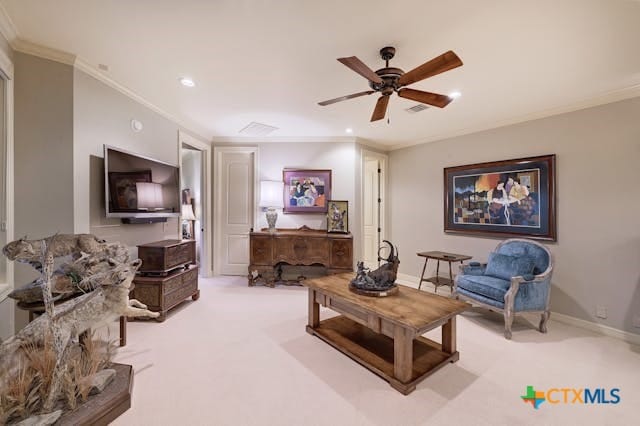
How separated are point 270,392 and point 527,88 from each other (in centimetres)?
361

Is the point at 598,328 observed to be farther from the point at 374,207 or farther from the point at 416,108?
the point at 374,207

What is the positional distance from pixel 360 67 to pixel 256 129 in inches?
107

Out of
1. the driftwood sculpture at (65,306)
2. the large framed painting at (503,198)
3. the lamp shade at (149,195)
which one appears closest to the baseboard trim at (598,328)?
the large framed painting at (503,198)

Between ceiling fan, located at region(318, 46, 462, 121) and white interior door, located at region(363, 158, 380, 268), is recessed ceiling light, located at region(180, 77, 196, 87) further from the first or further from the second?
white interior door, located at region(363, 158, 380, 268)

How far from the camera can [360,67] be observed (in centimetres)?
174

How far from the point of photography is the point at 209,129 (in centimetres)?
424

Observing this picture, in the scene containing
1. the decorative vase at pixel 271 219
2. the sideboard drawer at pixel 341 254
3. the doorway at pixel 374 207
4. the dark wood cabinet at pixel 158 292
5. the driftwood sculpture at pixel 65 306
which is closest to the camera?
the driftwood sculpture at pixel 65 306

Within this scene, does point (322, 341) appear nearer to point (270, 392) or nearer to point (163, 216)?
point (270, 392)

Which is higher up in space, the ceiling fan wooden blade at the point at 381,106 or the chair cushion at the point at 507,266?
the ceiling fan wooden blade at the point at 381,106

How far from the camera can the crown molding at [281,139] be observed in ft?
14.9

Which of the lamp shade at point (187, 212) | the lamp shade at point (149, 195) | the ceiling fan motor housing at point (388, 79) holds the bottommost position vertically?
the lamp shade at point (187, 212)

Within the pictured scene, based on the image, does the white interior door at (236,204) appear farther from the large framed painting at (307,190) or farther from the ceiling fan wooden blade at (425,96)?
the ceiling fan wooden blade at (425,96)

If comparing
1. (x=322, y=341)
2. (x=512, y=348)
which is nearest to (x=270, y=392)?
(x=322, y=341)

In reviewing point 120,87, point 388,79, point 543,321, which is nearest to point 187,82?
point 120,87
